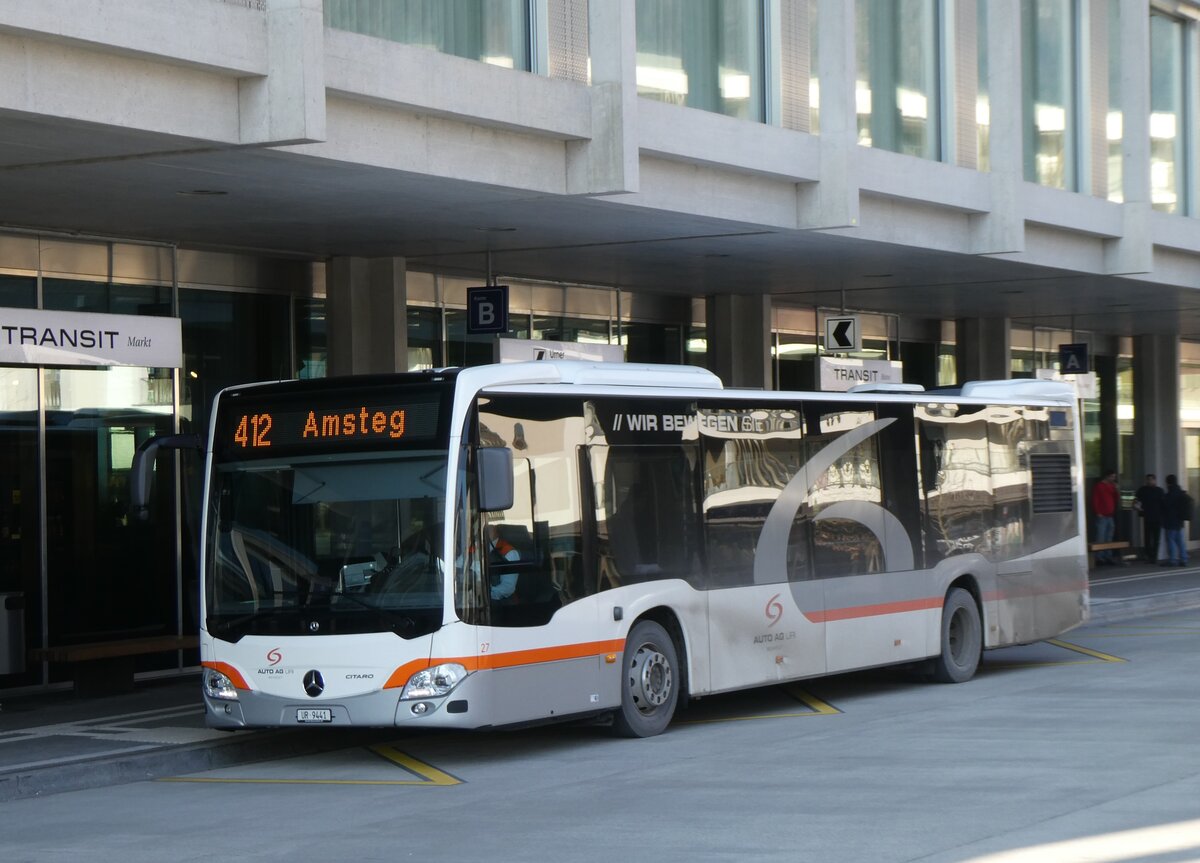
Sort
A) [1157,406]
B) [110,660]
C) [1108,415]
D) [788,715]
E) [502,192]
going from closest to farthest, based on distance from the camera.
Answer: [788,715] < [502,192] < [110,660] < [1108,415] < [1157,406]

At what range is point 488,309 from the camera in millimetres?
19266

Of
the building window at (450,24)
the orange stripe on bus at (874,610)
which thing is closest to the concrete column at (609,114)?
the building window at (450,24)

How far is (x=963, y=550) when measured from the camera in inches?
667

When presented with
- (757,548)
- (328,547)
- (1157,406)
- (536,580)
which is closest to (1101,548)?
(1157,406)

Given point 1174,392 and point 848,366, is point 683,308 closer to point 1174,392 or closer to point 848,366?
point 848,366

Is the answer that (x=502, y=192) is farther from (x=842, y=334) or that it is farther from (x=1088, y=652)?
(x=842, y=334)

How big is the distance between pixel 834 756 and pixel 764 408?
3.84m

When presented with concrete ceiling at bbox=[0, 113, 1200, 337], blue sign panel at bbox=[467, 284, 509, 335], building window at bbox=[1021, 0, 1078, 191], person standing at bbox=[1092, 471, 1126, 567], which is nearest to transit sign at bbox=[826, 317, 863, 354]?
concrete ceiling at bbox=[0, 113, 1200, 337]

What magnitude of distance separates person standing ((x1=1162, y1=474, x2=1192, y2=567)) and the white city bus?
61.6 feet

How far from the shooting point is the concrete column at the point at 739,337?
25891mm

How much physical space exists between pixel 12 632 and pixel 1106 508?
76.9ft

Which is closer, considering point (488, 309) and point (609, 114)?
point (609, 114)

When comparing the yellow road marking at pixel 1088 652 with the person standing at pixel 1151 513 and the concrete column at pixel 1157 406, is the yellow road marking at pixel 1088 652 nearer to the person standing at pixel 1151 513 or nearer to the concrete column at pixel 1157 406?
the person standing at pixel 1151 513

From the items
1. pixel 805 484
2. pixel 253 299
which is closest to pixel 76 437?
pixel 253 299
